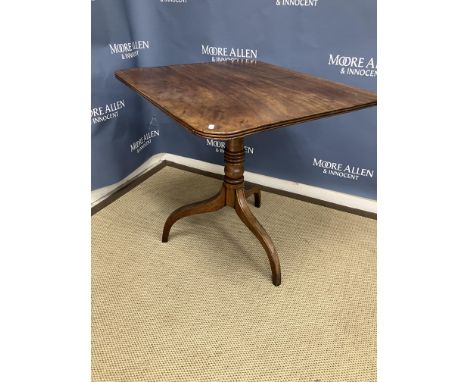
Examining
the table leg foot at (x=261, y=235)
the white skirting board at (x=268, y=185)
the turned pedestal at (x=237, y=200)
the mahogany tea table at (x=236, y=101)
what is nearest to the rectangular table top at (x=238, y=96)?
the mahogany tea table at (x=236, y=101)

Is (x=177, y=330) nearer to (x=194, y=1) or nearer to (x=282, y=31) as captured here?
(x=282, y=31)

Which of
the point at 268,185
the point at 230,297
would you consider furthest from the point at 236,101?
the point at 268,185

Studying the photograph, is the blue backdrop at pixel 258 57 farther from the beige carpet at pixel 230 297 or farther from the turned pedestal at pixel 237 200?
the turned pedestal at pixel 237 200

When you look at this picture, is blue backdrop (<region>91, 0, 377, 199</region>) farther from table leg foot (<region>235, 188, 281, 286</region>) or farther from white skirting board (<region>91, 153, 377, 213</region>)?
table leg foot (<region>235, 188, 281, 286</region>)

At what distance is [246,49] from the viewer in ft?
6.66

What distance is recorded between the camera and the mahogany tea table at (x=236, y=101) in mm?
1164

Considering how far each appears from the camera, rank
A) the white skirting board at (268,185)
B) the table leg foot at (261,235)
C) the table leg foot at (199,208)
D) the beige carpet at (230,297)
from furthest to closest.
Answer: the white skirting board at (268,185) < the table leg foot at (199,208) < the table leg foot at (261,235) < the beige carpet at (230,297)

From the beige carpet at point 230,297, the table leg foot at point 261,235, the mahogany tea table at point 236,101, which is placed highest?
the mahogany tea table at point 236,101

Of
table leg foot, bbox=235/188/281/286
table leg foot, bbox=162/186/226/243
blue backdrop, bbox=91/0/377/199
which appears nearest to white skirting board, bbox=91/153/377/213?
blue backdrop, bbox=91/0/377/199

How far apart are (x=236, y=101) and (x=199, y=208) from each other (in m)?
0.58

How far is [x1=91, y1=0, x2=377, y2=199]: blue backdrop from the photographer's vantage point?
72.0 inches

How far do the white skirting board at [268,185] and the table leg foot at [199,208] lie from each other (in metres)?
0.49

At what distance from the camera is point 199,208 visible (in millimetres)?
1755

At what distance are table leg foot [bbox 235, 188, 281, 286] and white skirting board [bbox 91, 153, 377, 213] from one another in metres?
0.61
